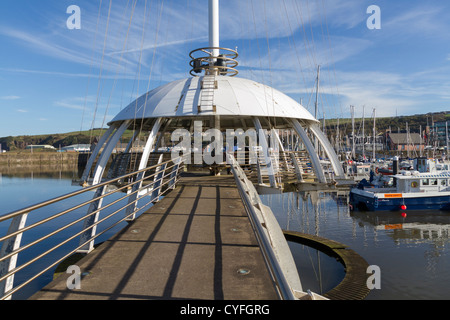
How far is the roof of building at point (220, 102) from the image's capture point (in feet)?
49.7

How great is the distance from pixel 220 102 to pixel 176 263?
11564mm

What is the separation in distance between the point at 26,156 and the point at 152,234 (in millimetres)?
114413

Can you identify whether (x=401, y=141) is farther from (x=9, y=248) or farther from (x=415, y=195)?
(x=9, y=248)

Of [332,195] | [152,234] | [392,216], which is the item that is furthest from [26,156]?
[152,234]

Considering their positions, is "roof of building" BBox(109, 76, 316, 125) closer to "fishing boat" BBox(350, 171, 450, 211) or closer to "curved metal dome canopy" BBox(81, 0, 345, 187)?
"curved metal dome canopy" BBox(81, 0, 345, 187)

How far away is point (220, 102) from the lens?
15.4 meters

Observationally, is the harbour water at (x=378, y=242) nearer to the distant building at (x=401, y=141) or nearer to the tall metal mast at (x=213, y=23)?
the tall metal mast at (x=213, y=23)

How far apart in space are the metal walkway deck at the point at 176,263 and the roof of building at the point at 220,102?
26.8ft

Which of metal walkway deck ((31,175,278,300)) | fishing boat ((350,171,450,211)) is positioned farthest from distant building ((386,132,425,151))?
metal walkway deck ((31,175,278,300))

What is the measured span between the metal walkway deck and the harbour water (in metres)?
12.2

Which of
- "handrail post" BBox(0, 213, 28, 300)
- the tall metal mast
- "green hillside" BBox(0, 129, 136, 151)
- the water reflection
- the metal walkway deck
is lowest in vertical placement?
the water reflection

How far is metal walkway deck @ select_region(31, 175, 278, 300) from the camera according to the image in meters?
3.77

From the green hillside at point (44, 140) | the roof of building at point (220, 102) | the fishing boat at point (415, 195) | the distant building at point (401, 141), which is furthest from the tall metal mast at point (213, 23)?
the green hillside at point (44, 140)
